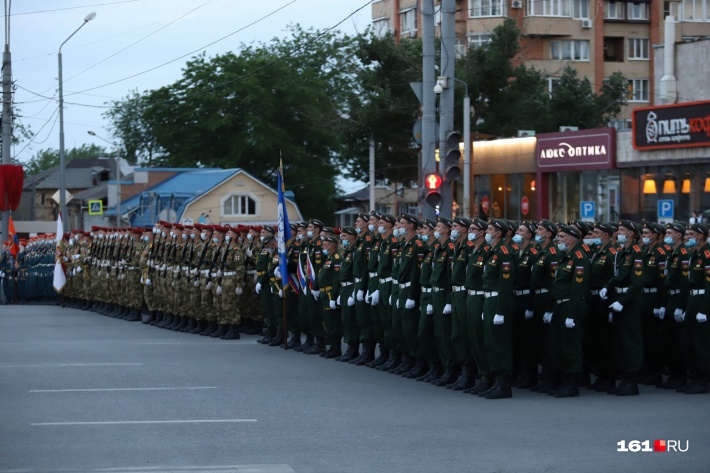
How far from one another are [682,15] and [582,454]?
199 ft

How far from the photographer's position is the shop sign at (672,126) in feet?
116

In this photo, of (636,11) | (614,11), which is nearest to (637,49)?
(636,11)

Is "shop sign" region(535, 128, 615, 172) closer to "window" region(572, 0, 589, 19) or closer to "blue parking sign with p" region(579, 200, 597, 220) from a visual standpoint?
"blue parking sign with p" region(579, 200, 597, 220)

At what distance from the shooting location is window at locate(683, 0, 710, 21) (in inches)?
2643

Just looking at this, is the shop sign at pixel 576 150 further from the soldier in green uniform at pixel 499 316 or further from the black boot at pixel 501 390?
the black boot at pixel 501 390

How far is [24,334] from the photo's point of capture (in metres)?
23.0

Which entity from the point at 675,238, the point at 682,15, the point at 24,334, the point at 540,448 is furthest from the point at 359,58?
the point at 540,448

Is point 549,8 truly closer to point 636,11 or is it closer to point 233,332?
point 636,11

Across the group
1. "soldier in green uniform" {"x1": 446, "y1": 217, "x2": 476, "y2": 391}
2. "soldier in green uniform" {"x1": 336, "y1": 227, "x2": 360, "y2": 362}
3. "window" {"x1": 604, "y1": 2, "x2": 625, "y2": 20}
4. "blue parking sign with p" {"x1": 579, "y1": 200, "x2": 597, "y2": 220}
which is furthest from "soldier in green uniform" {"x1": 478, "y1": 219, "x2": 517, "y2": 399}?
"window" {"x1": 604, "y1": 2, "x2": 625, "y2": 20}

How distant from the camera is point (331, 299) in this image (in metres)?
18.0

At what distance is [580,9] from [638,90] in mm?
5744

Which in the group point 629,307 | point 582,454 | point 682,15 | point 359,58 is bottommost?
point 582,454

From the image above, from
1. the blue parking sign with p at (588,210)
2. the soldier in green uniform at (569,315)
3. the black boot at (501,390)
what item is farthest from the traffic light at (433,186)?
the blue parking sign with p at (588,210)

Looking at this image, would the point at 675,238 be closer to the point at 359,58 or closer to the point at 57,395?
the point at 57,395
